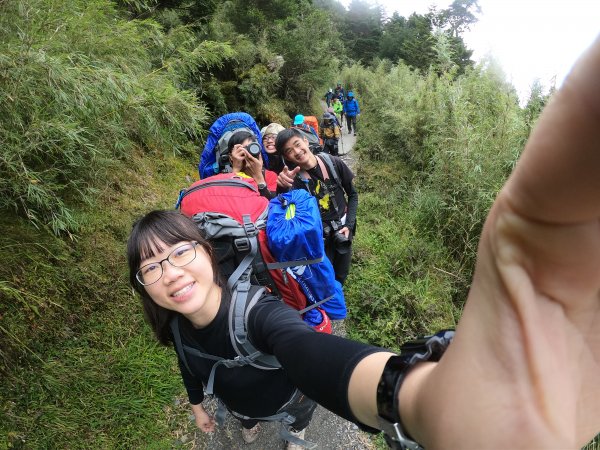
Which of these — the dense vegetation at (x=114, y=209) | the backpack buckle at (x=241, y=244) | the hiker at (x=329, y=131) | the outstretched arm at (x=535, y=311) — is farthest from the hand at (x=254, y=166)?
the hiker at (x=329, y=131)

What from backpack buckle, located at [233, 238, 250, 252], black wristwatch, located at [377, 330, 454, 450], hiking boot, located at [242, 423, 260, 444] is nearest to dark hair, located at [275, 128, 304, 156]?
backpack buckle, located at [233, 238, 250, 252]

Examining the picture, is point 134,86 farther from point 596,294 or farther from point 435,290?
point 435,290

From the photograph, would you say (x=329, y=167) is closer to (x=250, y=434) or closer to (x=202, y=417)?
(x=202, y=417)

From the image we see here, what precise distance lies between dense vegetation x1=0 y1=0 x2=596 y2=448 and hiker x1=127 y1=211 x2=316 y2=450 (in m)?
1.34

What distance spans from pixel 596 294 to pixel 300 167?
9.05 feet

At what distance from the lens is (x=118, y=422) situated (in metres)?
2.65

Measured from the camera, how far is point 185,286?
1.45 meters

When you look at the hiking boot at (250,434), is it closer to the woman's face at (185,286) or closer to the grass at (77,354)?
the grass at (77,354)

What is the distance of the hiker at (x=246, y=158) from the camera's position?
287 centimetres

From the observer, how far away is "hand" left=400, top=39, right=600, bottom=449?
1.26 feet

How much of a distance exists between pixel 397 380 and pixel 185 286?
41.6 inches

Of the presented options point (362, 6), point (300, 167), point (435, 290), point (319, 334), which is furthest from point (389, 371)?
point (362, 6)

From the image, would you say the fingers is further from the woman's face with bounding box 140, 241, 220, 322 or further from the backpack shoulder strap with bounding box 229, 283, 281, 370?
the woman's face with bounding box 140, 241, 220, 322

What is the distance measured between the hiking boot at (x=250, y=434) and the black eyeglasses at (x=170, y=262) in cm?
179
